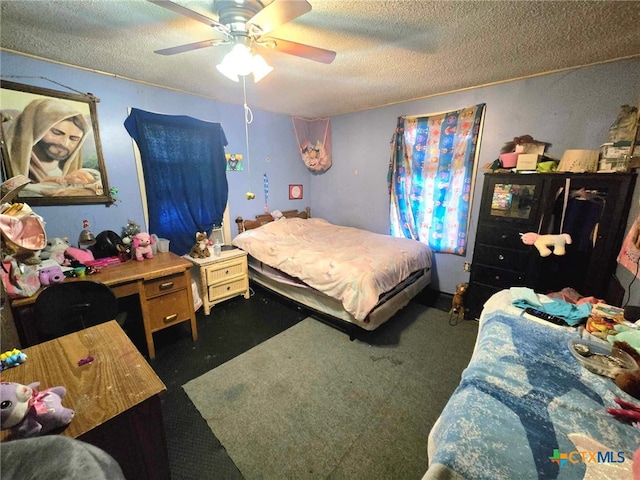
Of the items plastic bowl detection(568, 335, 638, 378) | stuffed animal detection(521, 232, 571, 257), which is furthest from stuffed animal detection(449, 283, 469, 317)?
plastic bowl detection(568, 335, 638, 378)

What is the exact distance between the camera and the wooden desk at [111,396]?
0.81 meters

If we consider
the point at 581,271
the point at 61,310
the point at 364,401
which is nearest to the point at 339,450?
the point at 364,401

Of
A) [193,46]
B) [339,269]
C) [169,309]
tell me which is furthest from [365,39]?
[169,309]

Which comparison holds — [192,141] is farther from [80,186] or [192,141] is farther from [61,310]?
[61,310]

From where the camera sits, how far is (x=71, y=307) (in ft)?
4.75

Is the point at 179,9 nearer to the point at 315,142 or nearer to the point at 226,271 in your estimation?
the point at 226,271

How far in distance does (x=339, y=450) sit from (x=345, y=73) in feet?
9.26

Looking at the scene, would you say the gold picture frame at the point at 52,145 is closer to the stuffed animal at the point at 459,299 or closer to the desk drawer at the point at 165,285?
the desk drawer at the point at 165,285

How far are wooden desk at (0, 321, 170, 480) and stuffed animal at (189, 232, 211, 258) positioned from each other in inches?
68.1

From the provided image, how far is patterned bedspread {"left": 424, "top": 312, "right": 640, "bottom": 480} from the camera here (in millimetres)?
699

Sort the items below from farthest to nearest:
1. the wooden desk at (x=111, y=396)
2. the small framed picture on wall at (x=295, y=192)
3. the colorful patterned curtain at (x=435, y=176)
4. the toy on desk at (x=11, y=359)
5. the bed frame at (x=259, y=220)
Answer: the small framed picture on wall at (x=295, y=192)
the bed frame at (x=259, y=220)
the colorful patterned curtain at (x=435, y=176)
the toy on desk at (x=11, y=359)
the wooden desk at (x=111, y=396)

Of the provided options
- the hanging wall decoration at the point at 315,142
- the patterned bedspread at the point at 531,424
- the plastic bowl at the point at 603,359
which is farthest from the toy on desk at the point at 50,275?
the hanging wall decoration at the point at 315,142

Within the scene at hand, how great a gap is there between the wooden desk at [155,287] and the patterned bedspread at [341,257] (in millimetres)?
919

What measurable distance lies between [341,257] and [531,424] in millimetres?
1876
